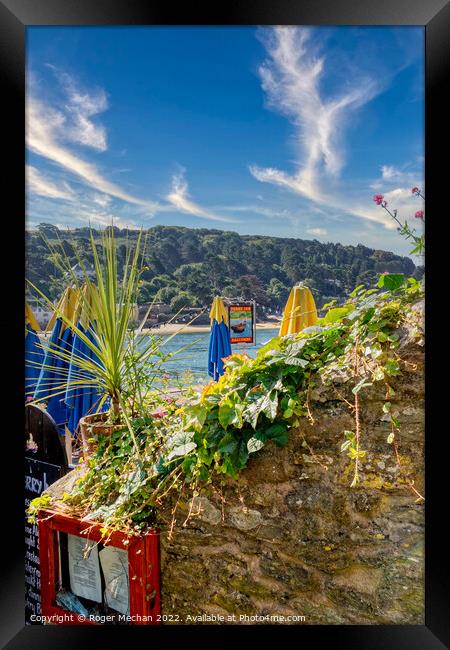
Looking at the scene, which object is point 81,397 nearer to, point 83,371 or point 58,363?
point 58,363

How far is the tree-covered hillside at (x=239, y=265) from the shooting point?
1.86 meters

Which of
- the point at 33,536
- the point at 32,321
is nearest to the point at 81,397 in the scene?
the point at 32,321

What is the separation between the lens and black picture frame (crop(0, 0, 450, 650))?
129cm

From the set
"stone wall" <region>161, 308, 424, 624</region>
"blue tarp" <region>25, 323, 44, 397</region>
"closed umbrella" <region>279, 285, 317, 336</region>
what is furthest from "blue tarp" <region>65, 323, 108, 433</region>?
"closed umbrella" <region>279, 285, 317, 336</region>

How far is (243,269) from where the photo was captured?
1.98 meters

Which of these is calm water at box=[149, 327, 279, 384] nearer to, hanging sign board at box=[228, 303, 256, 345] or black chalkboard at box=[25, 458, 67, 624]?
hanging sign board at box=[228, 303, 256, 345]

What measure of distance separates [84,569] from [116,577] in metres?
0.15

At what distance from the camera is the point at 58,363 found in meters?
2.02

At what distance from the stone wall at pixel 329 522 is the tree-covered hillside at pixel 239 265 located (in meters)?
0.71
